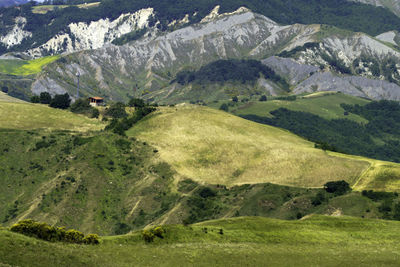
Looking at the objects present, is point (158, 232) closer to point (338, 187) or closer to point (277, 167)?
point (338, 187)

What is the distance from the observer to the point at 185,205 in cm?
16000

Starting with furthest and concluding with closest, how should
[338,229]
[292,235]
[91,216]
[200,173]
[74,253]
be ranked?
1. [200,173]
2. [91,216]
3. [338,229]
4. [292,235]
5. [74,253]

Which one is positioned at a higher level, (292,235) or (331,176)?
(292,235)

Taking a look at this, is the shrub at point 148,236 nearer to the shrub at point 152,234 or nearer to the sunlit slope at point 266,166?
the shrub at point 152,234

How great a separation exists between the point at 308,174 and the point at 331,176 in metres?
7.44

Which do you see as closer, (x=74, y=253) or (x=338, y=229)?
(x=74, y=253)

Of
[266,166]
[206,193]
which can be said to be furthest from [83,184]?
[266,166]

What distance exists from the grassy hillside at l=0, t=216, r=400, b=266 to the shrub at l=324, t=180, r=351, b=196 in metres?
54.3

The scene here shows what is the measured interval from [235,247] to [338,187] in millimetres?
83357

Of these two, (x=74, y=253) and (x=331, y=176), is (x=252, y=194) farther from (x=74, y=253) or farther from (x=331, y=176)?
Answer: (x=74, y=253)

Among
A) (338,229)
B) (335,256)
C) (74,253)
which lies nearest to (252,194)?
(338,229)

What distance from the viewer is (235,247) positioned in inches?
3105

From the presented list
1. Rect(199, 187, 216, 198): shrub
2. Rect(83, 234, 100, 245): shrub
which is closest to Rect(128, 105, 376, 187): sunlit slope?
Rect(199, 187, 216, 198): shrub

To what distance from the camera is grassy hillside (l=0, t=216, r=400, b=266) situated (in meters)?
66.1
